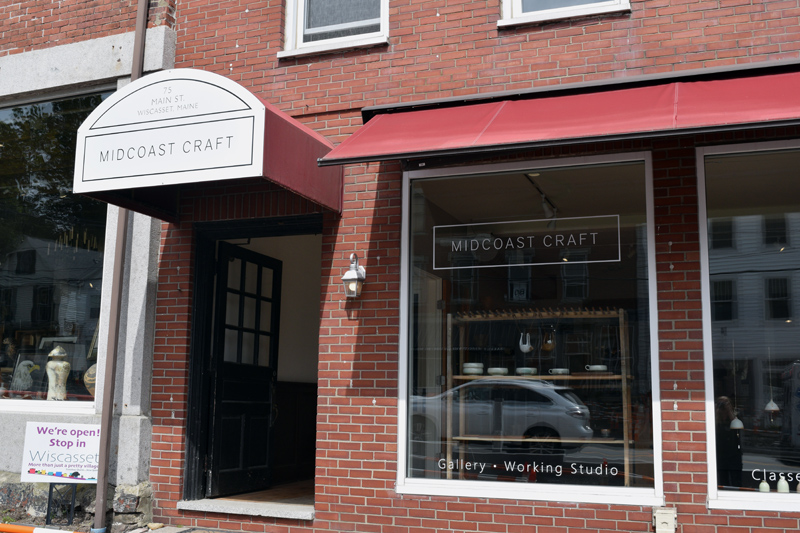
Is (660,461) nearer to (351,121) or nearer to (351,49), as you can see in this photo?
(351,121)

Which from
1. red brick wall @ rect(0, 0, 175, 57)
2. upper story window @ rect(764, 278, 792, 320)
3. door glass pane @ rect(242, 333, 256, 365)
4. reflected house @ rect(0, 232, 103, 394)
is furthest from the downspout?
upper story window @ rect(764, 278, 792, 320)

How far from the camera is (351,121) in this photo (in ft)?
23.1

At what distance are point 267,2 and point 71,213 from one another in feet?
9.85

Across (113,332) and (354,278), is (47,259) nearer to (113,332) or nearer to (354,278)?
(113,332)

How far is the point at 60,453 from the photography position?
23.2 feet

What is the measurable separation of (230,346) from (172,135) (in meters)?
2.79

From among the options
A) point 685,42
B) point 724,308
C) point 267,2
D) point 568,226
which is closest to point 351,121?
point 267,2

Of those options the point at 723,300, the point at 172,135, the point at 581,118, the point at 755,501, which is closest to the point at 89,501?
the point at 172,135

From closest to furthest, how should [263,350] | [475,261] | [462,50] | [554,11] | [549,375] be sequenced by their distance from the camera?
1. [549,375]
2. [475,261]
3. [554,11]
4. [462,50]
5. [263,350]

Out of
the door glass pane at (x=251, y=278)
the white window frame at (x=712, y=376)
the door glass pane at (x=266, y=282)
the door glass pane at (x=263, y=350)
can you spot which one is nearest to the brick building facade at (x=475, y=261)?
the white window frame at (x=712, y=376)

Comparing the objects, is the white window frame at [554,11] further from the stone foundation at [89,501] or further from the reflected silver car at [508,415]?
the stone foundation at [89,501]

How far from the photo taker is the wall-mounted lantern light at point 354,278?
6565 millimetres

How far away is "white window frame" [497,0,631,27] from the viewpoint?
6.45 m

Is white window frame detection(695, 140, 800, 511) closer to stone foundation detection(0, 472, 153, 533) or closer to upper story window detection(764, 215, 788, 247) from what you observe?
upper story window detection(764, 215, 788, 247)
